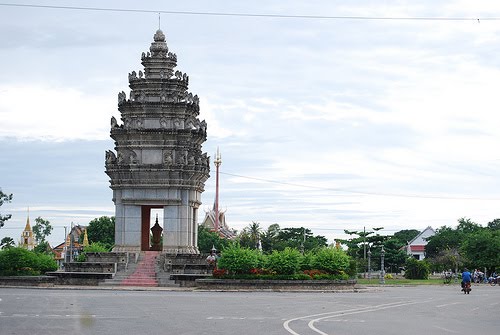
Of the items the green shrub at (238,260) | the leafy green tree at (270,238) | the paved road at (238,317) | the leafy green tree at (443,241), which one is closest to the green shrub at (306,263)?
the green shrub at (238,260)

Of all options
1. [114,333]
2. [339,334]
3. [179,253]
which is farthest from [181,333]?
[179,253]

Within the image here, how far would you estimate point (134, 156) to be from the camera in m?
54.5

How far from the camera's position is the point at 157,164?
54250mm

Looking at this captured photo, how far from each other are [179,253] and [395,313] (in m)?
27.3

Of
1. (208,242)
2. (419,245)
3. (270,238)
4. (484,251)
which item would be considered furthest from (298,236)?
(484,251)

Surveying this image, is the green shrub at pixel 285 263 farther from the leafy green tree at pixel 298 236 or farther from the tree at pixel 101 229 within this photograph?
the leafy green tree at pixel 298 236

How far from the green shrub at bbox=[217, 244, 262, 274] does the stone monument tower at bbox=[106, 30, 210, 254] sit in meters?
6.59

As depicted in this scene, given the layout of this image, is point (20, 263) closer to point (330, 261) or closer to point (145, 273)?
point (145, 273)

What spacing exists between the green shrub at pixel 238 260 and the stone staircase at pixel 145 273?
156 inches

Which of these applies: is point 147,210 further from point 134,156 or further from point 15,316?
point 15,316

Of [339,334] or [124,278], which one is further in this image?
[124,278]

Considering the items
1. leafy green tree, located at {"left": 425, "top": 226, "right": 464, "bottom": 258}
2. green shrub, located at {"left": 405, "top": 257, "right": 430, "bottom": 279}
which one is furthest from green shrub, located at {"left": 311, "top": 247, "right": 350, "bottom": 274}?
leafy green tree, located at {"left": 425, "top": 226, "right": 464, "bottom": 258}

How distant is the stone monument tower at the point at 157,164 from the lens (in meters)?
54.2

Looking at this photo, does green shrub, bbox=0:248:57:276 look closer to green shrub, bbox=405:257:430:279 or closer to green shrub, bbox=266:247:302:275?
green shrub, bbox=266:247:302:275
